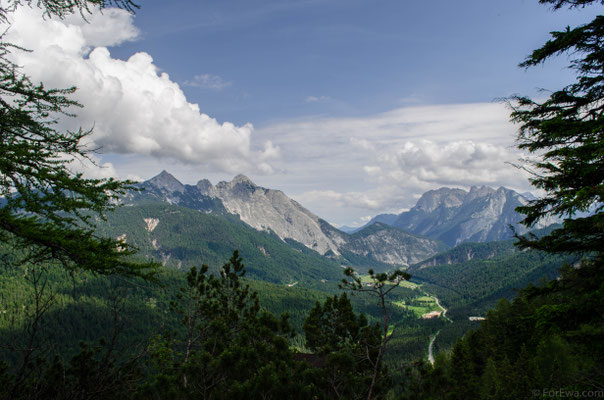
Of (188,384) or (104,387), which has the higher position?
(104,387)

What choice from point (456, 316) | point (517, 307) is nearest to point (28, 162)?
point (517, 307)

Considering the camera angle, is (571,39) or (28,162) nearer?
(28,162)

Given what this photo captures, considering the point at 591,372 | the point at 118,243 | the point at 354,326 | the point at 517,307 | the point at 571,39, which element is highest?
the point at 571,39

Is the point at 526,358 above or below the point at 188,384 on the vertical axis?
below

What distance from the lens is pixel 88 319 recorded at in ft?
470

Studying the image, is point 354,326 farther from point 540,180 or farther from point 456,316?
point 456,316

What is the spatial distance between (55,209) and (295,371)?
35.0 ft

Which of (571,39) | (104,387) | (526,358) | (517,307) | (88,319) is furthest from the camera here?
(88,319)

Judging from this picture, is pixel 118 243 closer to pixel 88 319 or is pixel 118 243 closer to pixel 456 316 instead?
pixel 88 319

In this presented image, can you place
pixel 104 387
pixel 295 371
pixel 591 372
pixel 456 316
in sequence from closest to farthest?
pixel 104 387, pixel 591 372, pixel 295 371, pixel 456 316

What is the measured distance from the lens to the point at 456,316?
194 meters

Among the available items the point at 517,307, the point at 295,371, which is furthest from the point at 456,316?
the point at 295,371

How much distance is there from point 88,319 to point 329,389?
169 meters

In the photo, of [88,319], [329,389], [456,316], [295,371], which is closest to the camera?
[329,389]
